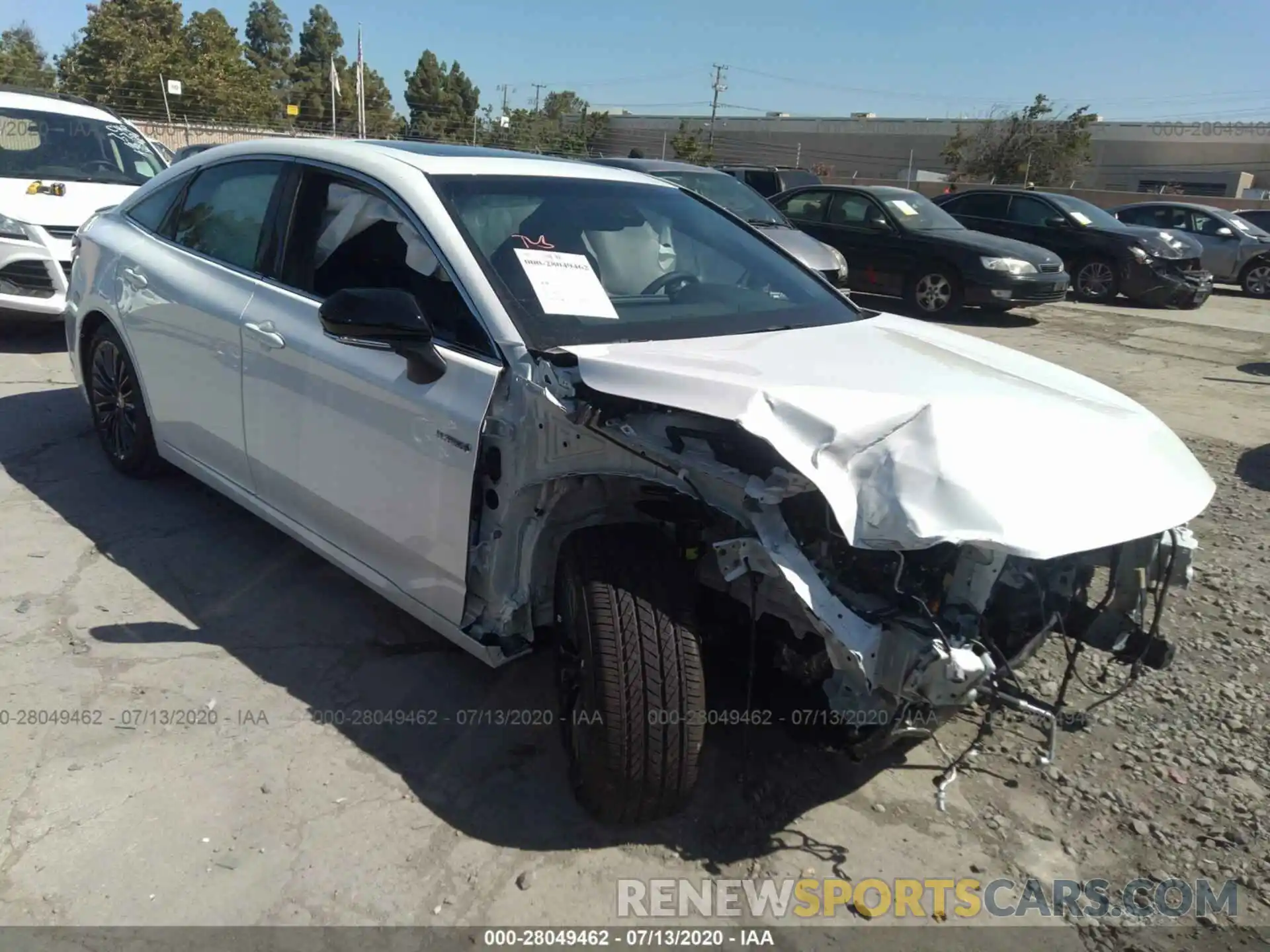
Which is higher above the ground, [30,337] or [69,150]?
[69,150]

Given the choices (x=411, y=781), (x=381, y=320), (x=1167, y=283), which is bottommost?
(x=411, y=781)

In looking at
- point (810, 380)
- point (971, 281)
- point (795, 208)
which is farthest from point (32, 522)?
point (795, 208)

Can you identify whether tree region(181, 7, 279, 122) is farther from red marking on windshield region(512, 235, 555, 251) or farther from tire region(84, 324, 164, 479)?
red marking on windshield region(512, 235, 555, 251)

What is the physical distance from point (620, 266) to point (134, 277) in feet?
7.76

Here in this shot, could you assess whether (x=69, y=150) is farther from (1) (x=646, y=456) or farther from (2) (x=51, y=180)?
(1) (x=646, y=456)

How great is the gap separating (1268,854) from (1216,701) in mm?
819

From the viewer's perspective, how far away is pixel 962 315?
12.3m

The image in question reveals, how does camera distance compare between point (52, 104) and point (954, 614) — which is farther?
point (52, 104)

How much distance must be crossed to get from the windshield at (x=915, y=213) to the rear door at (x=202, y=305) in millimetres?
9524

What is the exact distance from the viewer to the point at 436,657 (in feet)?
11.2

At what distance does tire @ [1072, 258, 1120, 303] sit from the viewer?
548 inches

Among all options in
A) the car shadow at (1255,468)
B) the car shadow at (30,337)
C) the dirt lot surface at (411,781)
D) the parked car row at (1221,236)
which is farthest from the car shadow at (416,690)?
the parked car row at (1221,236)

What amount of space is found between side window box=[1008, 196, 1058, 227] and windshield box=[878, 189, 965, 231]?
7.33 ft

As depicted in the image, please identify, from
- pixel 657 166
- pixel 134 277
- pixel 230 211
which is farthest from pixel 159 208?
pixel 657 166
